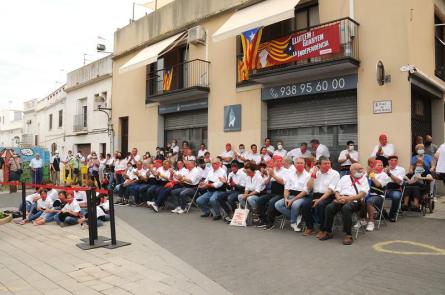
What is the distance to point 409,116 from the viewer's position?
9.80m

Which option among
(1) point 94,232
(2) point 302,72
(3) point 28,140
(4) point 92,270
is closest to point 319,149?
(2) point 302,72

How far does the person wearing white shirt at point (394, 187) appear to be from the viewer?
8164 millimetres

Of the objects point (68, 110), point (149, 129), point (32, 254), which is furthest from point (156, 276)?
point (68, 110)

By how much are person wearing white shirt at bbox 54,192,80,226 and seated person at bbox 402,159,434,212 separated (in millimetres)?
7463

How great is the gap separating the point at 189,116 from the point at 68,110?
508 inches

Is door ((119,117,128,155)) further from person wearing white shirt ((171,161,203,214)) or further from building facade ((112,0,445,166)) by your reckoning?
person wearing white shirt ((171,161,203,214))

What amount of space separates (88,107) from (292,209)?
19.0m

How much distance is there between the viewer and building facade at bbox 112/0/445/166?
10273 mm

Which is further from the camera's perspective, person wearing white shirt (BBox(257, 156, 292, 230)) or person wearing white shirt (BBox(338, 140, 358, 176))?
person wearing white shirt (BBox(338, 140, 358, 176))

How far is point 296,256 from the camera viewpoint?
19.8ft

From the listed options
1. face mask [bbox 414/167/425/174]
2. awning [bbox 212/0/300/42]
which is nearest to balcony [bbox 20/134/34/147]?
awning [bbox 212/0/300/42]

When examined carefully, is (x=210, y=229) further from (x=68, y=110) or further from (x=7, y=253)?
(x=68, y=110)

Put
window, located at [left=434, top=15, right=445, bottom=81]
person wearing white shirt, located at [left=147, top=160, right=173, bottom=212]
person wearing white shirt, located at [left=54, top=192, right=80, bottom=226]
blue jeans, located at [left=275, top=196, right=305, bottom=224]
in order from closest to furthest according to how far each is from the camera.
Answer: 1. blue jeans, located at [left=275, top=196, right=305, bottom=224]
2. person wearing white shirt, located at [left=54, top=192, right=80, bottom=226]
3. person wearing white shirt, located at [left=147, top=160, right=173, bottom=212]
4. window, located at [left=434, top=15, right=445, bottom=81]

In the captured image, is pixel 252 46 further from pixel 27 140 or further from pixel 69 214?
pixel 27 140
